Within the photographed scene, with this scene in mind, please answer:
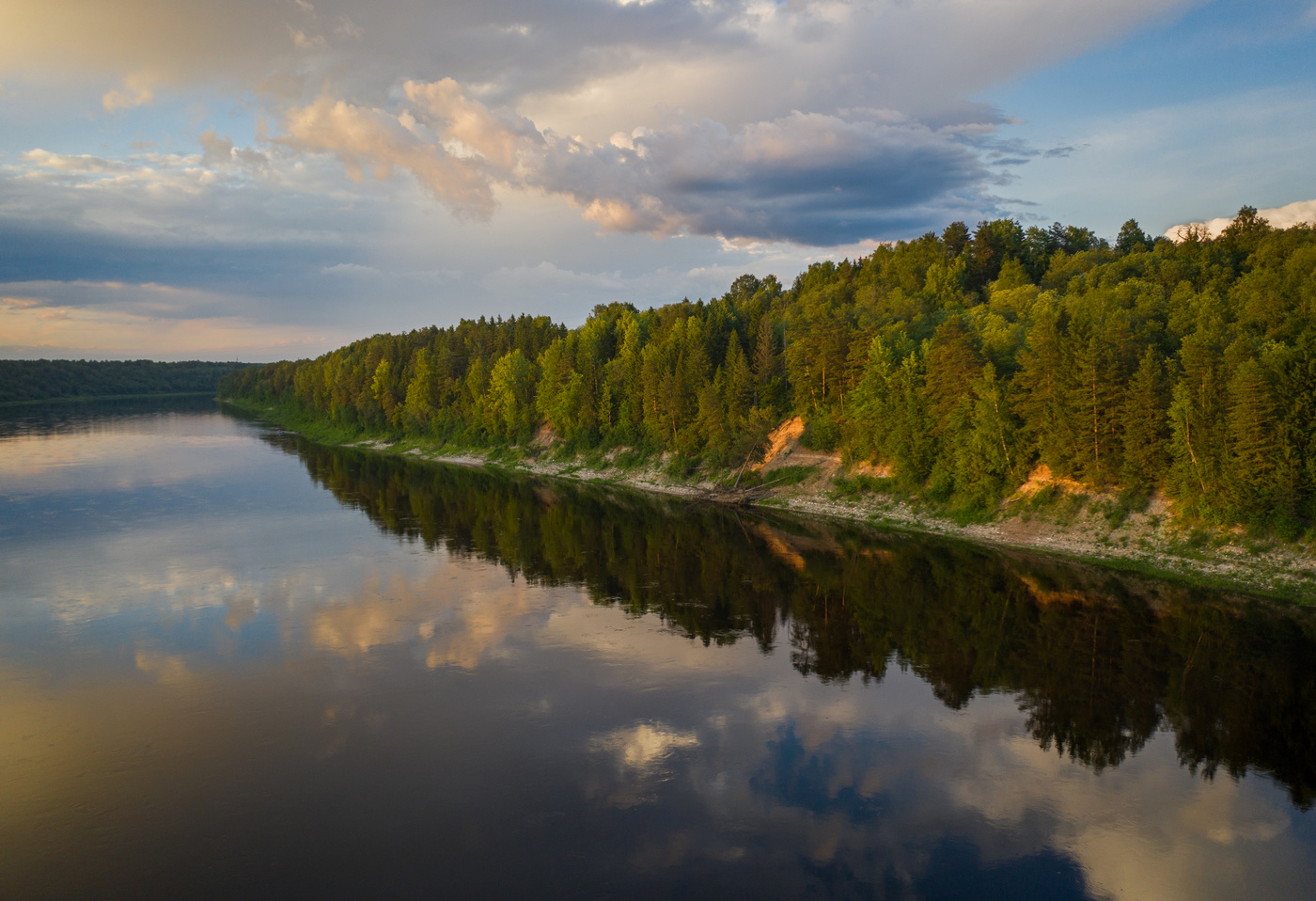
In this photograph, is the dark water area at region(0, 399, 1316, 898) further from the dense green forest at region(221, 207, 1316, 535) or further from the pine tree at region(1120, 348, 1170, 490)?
the dense green forest at region(221, 207, 1316, 535)

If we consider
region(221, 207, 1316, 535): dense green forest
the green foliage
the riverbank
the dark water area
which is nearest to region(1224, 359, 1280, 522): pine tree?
region(221, 207, 1316, 535): dense green forest

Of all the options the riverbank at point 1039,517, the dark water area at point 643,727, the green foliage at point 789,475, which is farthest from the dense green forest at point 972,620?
the green foliage at point 789,475

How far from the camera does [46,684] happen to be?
28.6 metres

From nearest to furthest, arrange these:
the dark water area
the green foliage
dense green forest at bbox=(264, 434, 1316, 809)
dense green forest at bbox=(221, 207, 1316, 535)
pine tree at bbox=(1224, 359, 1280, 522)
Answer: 1. the dark water area
2. dense green forest at bbox=(264, 434, 1316, 809)
3. pine tree at bbox=(1224, 359, 1280, 522)
4. dense green forest at bbox=(221, 207, 1316, 535)
5. the green foliage

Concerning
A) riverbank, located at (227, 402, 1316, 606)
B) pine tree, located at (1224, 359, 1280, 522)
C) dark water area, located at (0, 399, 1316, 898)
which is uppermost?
pine tree, located at (1224, 359, 1280, 522)

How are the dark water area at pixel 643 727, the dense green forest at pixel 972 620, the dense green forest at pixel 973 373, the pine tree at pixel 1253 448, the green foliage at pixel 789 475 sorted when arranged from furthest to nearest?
the green foliage at pixel 789 475, the dense green forest at pixel 973 373, the pine tree at pixel 1253 448, the dense green forest at pixel 972 620, the dark water area at pixel 643 727

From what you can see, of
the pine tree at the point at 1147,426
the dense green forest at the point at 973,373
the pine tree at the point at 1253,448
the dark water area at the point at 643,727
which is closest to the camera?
the dark water area at the point at 643,727

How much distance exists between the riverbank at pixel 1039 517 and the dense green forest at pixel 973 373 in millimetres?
1461

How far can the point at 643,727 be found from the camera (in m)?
25.4

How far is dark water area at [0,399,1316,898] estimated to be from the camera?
1822cm

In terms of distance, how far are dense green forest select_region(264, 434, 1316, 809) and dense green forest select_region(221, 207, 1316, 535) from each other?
8.05 meters

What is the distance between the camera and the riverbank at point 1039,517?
39.8 m

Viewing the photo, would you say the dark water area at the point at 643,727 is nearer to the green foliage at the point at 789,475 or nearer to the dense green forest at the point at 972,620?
the dense green forest at the point at 972,620

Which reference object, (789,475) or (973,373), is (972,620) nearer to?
(973,373)
